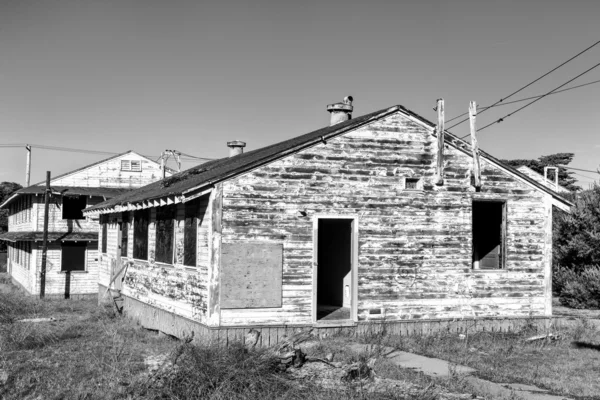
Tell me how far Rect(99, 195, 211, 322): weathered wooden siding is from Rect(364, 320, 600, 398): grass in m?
4.05

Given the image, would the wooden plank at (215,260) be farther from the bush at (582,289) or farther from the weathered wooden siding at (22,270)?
the weathered wooden siding at (22,270)

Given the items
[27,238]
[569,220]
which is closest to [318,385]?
[569,220]

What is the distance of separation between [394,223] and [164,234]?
19.3 ft

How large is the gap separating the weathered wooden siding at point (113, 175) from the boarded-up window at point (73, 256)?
3.53 m

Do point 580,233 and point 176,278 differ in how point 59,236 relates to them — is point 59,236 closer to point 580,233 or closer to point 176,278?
point 176,278

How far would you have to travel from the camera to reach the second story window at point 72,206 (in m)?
32.6

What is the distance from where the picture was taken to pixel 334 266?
17.8 metres

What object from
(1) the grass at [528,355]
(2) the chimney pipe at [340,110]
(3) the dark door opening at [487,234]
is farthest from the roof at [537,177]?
(1) the grass at [528,355]

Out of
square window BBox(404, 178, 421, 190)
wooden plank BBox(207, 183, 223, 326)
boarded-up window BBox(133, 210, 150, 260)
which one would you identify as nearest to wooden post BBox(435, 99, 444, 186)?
square window BBox(404, 178, 421, 190)

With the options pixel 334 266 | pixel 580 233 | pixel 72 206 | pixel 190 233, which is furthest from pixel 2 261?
pixel 580 233

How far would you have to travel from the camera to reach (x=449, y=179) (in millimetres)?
15180

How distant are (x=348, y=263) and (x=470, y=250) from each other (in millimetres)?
3219

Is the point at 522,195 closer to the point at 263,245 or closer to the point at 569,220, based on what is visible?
the point at 263,245

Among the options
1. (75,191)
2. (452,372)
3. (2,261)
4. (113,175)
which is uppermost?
(113,175)
